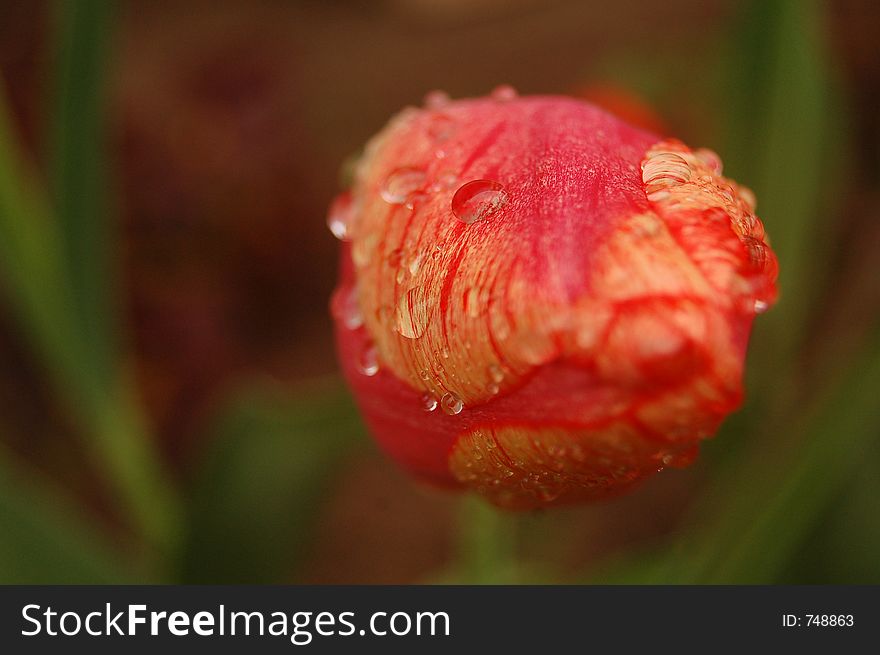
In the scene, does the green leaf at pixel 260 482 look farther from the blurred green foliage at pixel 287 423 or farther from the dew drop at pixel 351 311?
the dew drop at pixel 351 311

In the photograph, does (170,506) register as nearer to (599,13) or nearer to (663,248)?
(663,248)

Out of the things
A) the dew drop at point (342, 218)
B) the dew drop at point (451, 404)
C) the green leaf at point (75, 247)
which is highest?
the green leaf at point (75, 247)

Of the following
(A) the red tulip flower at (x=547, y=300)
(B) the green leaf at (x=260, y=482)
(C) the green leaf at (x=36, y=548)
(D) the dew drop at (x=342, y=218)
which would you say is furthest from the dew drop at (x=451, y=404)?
(C) the green leaf at (x=36, y=548)

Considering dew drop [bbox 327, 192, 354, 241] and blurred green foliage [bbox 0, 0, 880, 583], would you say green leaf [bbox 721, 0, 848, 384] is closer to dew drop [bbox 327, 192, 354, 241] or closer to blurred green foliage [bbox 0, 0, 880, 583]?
blurred green foliage [bbox 0, 0, 880, 583]

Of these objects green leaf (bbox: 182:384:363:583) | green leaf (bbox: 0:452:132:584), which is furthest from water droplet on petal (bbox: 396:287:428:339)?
green leaf (bbox: 0:452:132:584)

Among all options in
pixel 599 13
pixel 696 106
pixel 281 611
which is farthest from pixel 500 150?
pixel 599 13

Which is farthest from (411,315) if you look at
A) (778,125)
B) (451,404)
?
(778,125)

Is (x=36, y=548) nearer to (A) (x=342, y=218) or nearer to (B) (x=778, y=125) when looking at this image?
(A) (x=342, y=218)
